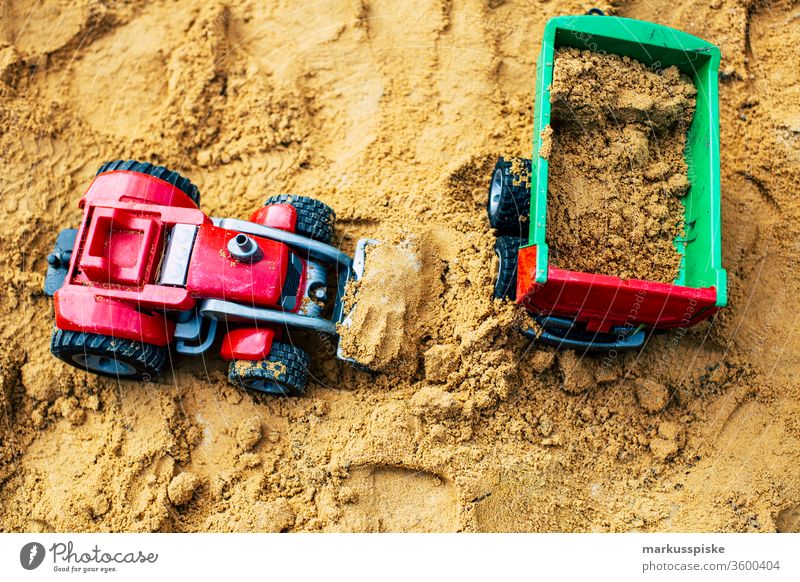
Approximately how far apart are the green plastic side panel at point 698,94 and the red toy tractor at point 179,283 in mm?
1010

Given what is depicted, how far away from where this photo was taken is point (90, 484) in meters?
2.93

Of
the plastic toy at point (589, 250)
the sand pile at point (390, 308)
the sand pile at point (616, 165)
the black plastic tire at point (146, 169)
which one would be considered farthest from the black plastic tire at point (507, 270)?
the black plastic tire at point (146, 169)

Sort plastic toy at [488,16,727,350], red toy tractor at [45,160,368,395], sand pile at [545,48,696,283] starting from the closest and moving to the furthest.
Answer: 1. plastic toy at [488,16,727,350]
2. red toy tractor at [45,160,368,395]
3. sand pile at [545,48,696,283]

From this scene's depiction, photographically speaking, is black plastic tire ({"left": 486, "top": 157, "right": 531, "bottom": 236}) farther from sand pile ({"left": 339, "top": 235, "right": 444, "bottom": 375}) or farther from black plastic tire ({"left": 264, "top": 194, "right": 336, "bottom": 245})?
black plastic tire ({"left": 264, "top": 194, "right": 336, "bottom": 245})

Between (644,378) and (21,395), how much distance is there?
2.82 m

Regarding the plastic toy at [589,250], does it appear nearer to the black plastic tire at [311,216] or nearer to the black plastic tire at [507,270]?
the black plastic tire at [507,270]

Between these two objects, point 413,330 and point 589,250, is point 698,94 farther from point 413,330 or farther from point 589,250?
point 413,330

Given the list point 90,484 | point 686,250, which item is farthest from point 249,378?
point 686,250

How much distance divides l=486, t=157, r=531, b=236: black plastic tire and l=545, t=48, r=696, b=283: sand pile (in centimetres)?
12

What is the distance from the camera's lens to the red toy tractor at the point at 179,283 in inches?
108

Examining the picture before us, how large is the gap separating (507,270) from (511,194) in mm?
327

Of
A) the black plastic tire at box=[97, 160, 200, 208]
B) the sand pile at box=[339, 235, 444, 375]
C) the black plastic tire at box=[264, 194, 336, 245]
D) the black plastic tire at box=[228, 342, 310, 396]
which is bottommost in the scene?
the black plastic tire at box=[228, 342, 310, 396]

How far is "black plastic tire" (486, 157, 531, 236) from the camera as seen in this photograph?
293 cm

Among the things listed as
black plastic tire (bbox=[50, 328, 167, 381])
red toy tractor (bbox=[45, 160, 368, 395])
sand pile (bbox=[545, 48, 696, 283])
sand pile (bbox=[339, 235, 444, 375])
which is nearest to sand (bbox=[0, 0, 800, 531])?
sand pile (bbox=[339, 235, 444, 375])
